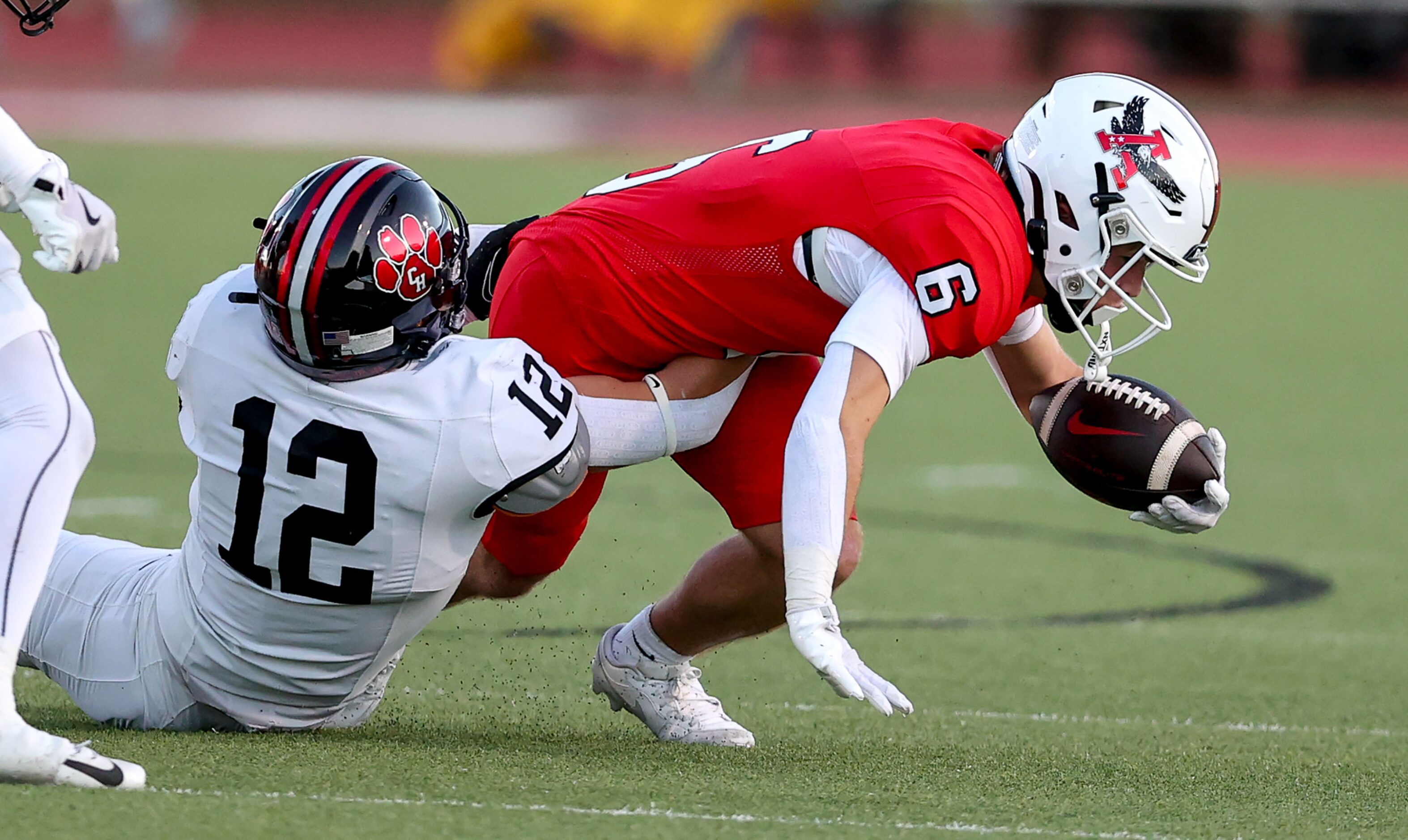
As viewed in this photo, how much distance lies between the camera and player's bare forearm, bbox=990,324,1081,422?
474cm

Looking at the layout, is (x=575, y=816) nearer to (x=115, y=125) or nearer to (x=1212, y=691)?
(x=1212, y=691)

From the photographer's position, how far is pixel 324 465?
147 inches

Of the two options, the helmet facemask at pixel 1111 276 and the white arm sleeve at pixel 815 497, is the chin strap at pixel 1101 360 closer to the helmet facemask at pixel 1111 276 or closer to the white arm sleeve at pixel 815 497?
the helmet facemask at pixel 1111 276

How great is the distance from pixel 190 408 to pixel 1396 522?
507 centimetres

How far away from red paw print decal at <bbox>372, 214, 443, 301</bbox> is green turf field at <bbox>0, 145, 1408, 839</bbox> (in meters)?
0.88

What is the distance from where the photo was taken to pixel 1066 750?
4.37 meters

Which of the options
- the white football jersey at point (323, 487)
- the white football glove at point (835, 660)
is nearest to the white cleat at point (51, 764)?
the white football jersey at point (323, 487)

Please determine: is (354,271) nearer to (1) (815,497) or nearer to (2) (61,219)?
(2) (61,219)

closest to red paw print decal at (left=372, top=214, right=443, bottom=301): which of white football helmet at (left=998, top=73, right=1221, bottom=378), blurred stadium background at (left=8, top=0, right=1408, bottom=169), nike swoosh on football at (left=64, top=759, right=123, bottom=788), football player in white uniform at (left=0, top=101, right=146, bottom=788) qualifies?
football player in white uniform at (left=0, top=101, right=146, bottom=788)

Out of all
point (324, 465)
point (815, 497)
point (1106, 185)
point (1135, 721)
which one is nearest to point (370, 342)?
point (324, 465)

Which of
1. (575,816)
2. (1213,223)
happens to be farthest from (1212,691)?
(575,816)

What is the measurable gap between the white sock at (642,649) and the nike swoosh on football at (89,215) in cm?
165

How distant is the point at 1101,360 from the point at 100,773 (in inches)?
90.2

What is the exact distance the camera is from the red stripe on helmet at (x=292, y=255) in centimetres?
368
